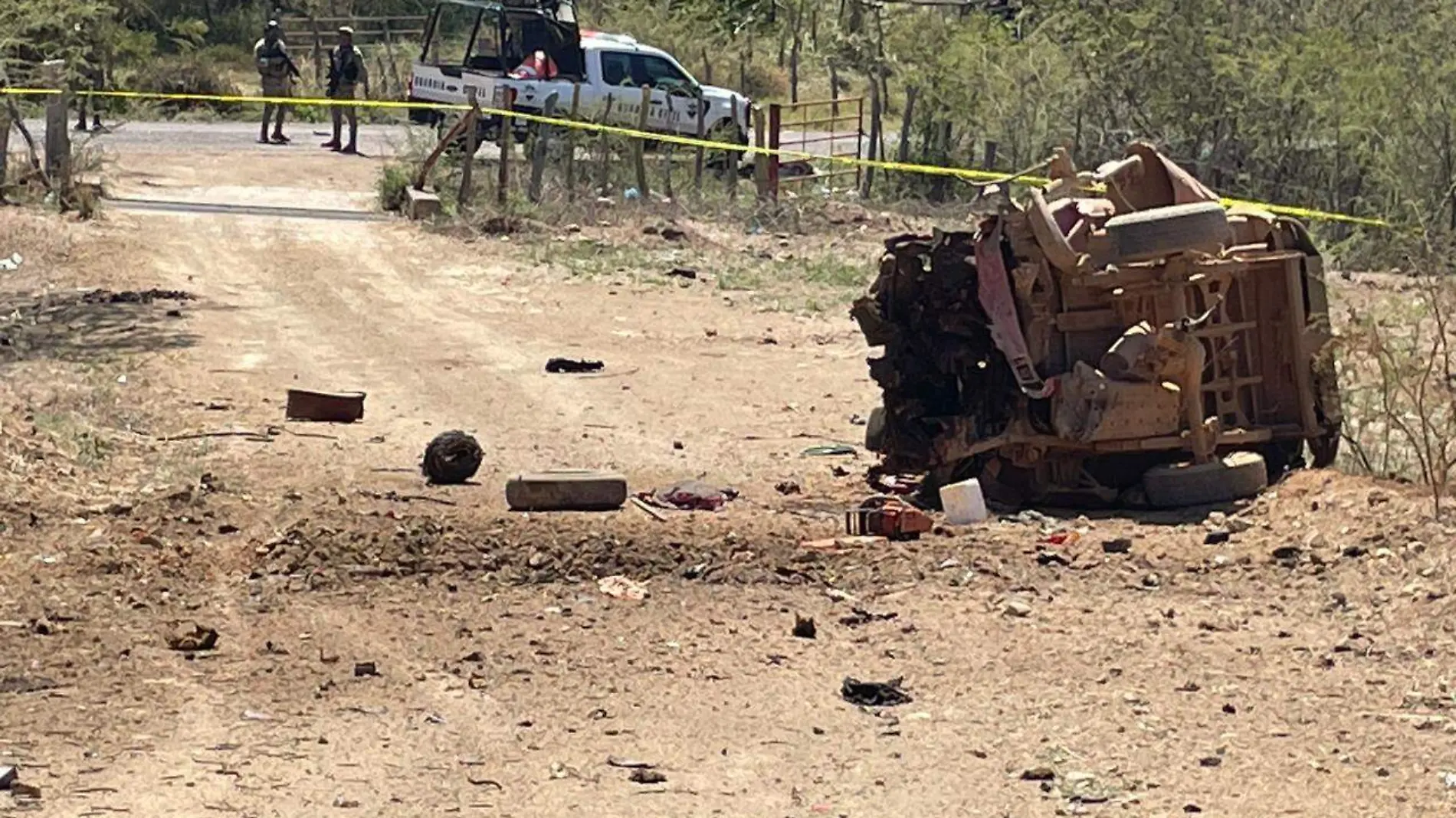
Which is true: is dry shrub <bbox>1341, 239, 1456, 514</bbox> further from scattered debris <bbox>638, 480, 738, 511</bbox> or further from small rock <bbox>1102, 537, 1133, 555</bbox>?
scattered debris <bbox>638, 480, 738, 511</bbox>

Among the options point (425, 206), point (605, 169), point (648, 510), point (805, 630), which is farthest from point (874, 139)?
point (805, 630)

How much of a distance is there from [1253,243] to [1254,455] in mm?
1070

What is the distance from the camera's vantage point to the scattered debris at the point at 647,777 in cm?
640

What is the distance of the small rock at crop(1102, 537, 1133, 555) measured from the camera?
909cm

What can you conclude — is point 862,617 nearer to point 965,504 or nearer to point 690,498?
point 965,504

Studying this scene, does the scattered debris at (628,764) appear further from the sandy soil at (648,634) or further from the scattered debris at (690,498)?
the scattered debris at (690,498)

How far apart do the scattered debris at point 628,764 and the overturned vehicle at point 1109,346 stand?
12.4ft

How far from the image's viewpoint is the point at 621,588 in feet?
28.0

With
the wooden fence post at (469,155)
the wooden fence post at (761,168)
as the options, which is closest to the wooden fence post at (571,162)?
the wooden fence post at (469,155)

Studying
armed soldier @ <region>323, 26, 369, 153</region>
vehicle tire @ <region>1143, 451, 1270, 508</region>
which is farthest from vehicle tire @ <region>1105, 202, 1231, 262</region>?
armed soldier @ <region>323, 26, 369, 153</region>

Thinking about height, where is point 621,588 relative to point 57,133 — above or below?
below

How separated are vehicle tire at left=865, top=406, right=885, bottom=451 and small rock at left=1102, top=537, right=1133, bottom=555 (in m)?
1.78

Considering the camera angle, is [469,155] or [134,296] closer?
[134,296]

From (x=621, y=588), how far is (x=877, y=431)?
2.70 meters
